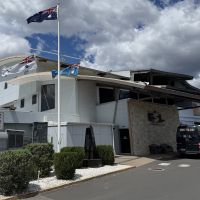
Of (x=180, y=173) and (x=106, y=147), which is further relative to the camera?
(x=106, y=147)

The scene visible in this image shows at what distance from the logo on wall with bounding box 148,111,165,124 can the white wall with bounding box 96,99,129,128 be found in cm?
274

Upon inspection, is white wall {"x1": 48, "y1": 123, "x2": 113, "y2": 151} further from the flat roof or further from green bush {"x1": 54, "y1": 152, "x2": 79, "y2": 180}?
green bush {"x1": 54, "y1": 152, "x2": 79, "y2": 180}

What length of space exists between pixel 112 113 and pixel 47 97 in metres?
5.98

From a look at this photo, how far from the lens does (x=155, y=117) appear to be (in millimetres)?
32625

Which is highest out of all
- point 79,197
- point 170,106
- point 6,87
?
point 6,87

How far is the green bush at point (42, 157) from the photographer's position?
1622 centimetres

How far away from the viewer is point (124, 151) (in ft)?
101

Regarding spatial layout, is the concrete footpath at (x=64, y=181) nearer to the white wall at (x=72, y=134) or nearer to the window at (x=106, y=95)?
the white wall at (x=72, y=134)

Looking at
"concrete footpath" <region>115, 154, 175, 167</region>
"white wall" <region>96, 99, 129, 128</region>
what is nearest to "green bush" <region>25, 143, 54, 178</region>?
"concrete footpath" <region>115, 154, 175, 167</region>

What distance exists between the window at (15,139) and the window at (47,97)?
28.5ft

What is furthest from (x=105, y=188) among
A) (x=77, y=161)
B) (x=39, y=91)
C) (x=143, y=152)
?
(x=39, y=91)

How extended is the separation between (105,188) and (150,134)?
18245 mm

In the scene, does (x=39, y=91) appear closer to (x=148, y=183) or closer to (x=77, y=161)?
(x=77, y=161)

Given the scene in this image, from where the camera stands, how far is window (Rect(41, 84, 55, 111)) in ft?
105
